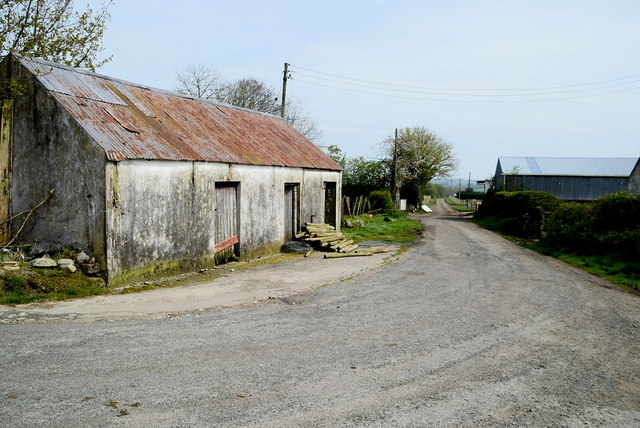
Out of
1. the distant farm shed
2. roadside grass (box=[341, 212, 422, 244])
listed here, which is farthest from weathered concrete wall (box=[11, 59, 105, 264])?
the distant farm shed

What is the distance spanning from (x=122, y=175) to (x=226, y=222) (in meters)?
4.08

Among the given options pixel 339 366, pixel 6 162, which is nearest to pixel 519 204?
pixel 339 366

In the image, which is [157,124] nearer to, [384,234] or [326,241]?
[326,241]

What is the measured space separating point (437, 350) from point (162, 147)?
810cm

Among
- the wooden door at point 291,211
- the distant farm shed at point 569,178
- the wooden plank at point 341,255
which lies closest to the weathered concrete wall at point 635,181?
the distant farm shed at point 569,178

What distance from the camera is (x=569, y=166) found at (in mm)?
45875

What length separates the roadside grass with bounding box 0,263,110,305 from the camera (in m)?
8.63

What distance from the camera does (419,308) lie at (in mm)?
Answer: 8898

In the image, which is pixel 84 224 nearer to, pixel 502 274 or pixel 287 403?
pixel 287 403

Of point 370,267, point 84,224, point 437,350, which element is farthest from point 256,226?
point 437,350

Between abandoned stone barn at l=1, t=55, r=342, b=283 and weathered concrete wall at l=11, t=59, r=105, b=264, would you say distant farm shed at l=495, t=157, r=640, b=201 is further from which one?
weathered concrete wall at l=11, t=59, r=105, b=264

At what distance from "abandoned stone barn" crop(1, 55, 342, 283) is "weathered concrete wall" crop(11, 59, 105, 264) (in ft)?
0.07

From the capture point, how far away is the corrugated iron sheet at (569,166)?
44.7 meters

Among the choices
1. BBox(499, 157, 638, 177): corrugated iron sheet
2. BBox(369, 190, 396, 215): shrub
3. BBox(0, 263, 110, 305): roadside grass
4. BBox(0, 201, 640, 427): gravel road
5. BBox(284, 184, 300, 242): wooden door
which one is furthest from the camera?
BBox(499, 157, 638, 177): corrugated iron sheet
